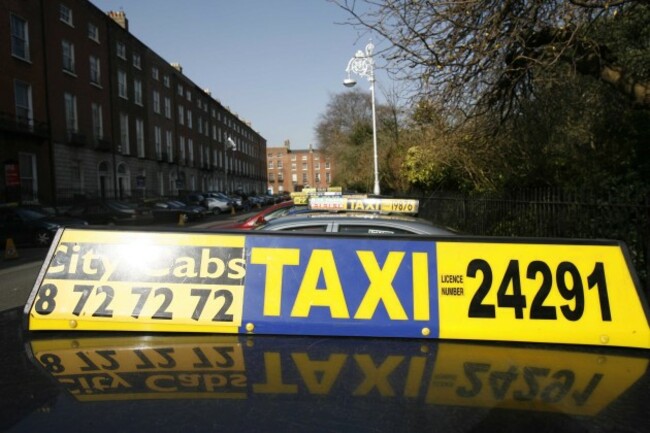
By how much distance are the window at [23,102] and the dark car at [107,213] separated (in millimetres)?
7285

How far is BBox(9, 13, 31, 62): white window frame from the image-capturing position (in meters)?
23.5

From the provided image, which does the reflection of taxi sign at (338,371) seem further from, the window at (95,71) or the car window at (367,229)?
the window at (95,71)

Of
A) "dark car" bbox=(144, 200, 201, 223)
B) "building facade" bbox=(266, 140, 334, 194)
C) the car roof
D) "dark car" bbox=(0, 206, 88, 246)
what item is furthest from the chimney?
"building facade" bbox=(266, 140, 334, 194)

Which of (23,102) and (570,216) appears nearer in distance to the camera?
(570,216)

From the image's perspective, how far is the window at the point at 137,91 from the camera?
3725cm

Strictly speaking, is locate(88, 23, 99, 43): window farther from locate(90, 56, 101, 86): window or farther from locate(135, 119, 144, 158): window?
locate(135, 119, 144, 158): window

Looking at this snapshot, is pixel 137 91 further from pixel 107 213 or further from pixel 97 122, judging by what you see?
pixel 107 213

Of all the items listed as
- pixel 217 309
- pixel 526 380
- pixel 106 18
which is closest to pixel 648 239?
pixel 526 380

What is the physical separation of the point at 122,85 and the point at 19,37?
438 inches

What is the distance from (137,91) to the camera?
37.9 meters

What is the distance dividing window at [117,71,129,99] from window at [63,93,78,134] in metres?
5.96

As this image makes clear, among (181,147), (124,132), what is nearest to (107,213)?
(124,132)

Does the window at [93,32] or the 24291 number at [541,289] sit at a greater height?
the window at [93,32]

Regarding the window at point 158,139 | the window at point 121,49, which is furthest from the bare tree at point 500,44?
the window at point 158,139
